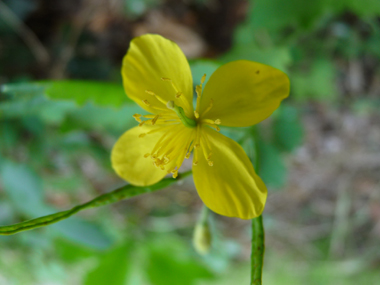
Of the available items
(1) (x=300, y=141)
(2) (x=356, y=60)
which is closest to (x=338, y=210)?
(1) (x=300, y=141)

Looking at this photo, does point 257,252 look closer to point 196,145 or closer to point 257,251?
point 257,251

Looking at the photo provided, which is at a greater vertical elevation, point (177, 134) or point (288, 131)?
point (177, 134)

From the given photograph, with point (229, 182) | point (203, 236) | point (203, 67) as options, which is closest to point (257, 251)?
point (229, 182)

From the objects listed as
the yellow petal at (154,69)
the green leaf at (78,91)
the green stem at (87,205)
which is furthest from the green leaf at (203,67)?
the green stem at (87,205)

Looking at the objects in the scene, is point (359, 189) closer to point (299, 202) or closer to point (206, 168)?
point (299, 202)

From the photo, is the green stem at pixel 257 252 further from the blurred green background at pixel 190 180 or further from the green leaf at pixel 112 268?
the green leaf at pixel 112 268

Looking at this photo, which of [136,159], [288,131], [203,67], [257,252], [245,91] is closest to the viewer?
[257,252]
